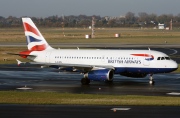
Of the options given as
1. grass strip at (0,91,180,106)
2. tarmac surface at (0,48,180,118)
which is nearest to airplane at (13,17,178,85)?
tarmac surface at (0,48,180,118)

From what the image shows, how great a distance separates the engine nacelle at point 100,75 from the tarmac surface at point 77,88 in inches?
29.6

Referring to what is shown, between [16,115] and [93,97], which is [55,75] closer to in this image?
[93,97]

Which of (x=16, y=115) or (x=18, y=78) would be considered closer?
(x=16, y=115)

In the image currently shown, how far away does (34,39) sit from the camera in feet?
185

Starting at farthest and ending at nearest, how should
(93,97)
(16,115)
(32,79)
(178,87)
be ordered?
(32,79) → (178,87) → (93,97) → (16,115)

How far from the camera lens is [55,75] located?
197 ft

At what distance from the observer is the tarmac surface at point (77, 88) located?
31391 millimetres

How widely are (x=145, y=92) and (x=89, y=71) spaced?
339 inches

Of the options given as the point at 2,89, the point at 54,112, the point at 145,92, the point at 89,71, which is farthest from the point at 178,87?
the point at 54,112

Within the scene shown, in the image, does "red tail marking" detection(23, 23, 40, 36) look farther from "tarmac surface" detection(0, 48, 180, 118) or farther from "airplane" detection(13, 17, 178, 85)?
"tarmac surface" detection(0, 48, 180, 118)

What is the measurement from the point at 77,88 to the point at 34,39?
36.9ft

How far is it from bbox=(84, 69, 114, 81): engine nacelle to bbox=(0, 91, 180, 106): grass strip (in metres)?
7.85

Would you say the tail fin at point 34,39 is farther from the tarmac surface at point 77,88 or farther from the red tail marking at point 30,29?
the tarmac surface at point 77,88

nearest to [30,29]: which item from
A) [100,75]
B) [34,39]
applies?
[34,39]
